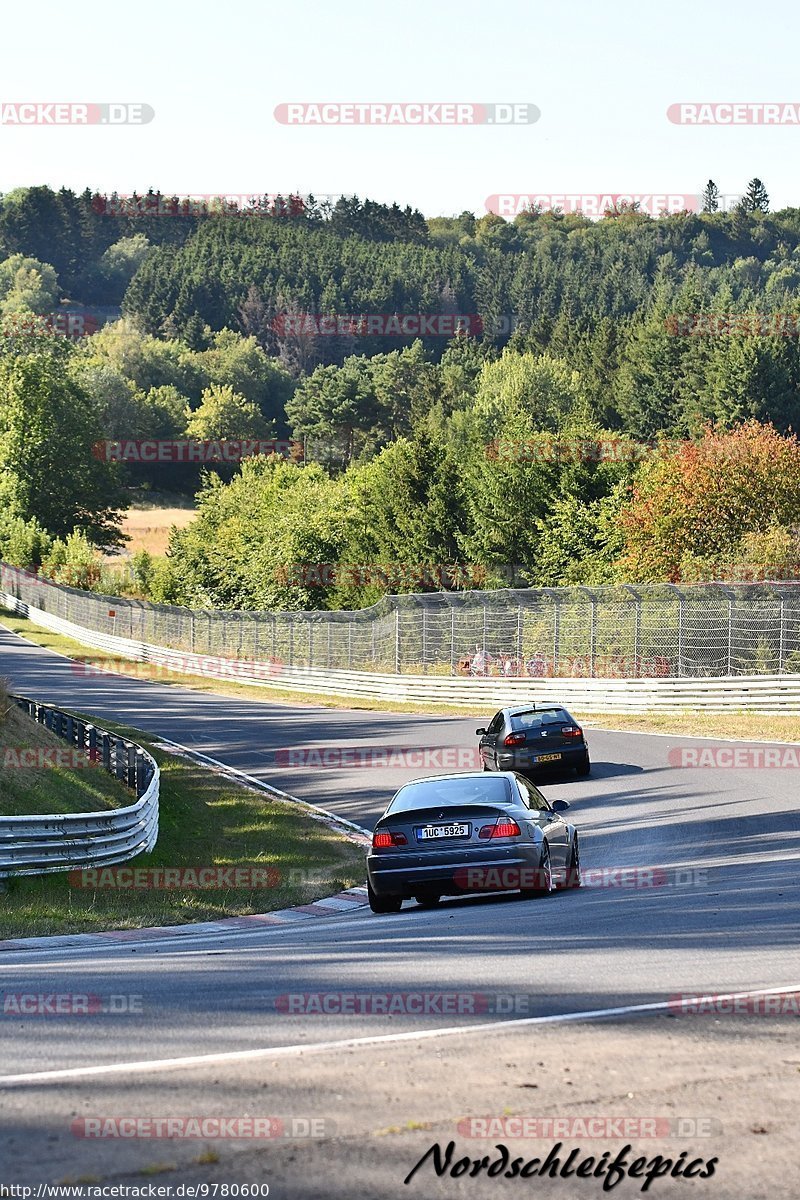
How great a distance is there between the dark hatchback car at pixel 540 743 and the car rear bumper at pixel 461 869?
12.2 metres

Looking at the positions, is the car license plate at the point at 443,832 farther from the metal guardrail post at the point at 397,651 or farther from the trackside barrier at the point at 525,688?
the metal guardrail post at the point at 397,651

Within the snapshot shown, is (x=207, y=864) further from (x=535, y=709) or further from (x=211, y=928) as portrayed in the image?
(x=535, y=709)

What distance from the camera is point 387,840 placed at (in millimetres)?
13969

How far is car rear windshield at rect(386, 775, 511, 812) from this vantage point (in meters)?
14.1

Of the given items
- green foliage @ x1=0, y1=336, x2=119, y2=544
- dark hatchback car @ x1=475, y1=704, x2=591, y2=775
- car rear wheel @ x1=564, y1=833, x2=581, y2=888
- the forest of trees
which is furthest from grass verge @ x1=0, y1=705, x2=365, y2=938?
green foliage @ x1=0, y1=336, x2=119, y2=544

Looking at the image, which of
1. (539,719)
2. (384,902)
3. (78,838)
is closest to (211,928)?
(384,902)

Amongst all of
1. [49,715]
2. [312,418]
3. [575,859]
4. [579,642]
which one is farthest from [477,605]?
[312,418]

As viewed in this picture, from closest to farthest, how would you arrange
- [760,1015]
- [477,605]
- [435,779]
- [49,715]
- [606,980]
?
1. [760,1015]
2. [606,980]
3. [435,779]
4. [49,715]
5. [477,605]

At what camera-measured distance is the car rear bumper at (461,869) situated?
13.8 m

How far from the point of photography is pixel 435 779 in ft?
48.6

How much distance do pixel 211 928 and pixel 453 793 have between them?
271 centimetres

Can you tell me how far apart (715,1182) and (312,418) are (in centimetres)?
14097

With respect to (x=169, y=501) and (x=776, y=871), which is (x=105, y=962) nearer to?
(x=776, y=871)

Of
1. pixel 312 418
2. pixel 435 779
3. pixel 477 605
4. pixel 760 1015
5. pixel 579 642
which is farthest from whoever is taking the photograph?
pixel 312 418
